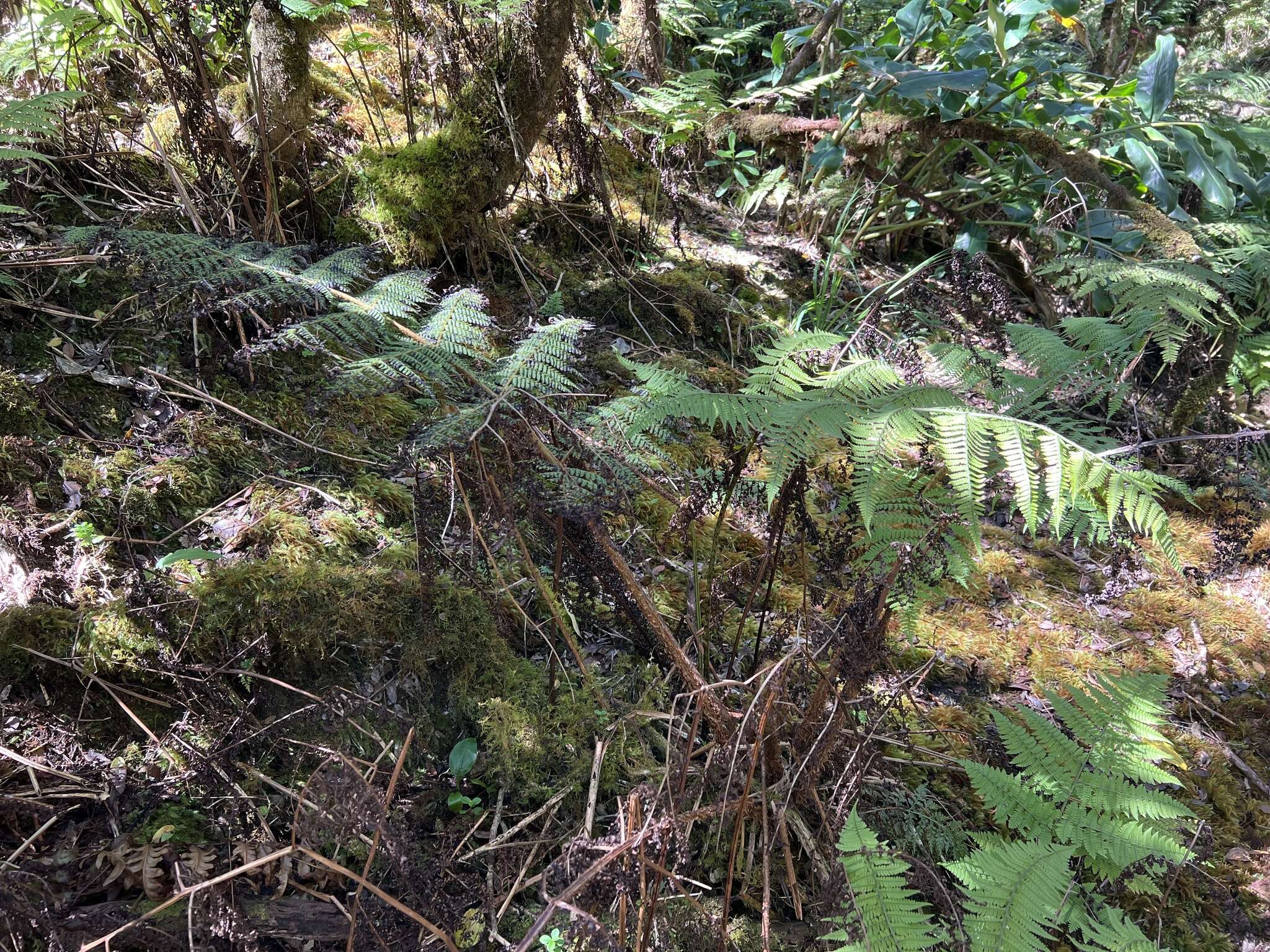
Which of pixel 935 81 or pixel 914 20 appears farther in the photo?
pixel 914 20

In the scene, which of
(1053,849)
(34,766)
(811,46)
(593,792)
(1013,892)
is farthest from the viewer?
(811,46)

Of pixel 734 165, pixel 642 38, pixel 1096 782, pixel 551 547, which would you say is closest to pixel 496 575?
pixel 551 547

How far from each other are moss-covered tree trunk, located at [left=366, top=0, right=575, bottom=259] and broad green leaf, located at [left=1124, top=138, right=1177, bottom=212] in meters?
2.97

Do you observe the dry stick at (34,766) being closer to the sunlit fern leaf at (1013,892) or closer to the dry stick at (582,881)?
the dry stick at (582,881)

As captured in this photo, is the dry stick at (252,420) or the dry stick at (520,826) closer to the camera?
the dry stick at (520,826)

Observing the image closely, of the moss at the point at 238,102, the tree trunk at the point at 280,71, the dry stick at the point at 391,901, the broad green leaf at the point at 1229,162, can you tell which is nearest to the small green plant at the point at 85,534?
the dry stick at the point at 391,901

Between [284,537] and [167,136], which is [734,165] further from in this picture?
[284,537]

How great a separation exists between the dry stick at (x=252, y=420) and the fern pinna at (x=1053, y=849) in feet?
6.40

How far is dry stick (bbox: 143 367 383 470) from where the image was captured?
2449 millimetres

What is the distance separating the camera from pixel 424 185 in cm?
310

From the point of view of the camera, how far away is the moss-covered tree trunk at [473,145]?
3090 mm

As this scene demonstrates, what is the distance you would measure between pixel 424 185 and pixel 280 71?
0.75 metres

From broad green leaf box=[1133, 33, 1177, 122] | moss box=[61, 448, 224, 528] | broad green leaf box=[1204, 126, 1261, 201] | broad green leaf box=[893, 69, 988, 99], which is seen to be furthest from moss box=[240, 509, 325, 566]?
broad green leaf box=[1204, 126, 1261, 201]

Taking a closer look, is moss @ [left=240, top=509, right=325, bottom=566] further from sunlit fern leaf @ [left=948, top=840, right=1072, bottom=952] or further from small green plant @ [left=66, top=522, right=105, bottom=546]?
sunlit fern leaf @ [left=948, top=840, right=1072, bottom=952]
